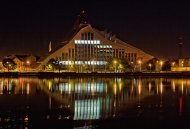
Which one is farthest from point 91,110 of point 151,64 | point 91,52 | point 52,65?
point 151,64

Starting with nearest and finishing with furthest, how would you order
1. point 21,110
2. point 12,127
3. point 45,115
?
point 12,127 → point 45,115 → point 21,110

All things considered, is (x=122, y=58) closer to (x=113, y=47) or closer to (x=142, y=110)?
(x=113, y=47)

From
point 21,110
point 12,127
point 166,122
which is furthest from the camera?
point 21,110

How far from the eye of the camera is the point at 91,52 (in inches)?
3302

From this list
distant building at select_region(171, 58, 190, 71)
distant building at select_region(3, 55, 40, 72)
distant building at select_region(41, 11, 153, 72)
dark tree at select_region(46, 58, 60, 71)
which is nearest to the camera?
dark tree at select_region(46, 58, 60, 71)

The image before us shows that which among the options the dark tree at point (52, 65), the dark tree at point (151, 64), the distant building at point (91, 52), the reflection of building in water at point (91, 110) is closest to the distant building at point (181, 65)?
the dark tree at point (151, 64)

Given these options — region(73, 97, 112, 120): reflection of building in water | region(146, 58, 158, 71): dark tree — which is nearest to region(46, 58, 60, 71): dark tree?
region(146, 58, 158, 71): dark tree

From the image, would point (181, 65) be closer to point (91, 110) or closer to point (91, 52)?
point (91, 52)

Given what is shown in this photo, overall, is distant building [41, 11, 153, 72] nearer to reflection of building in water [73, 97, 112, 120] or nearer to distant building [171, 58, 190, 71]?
distant building [171, 58, 190, 71]

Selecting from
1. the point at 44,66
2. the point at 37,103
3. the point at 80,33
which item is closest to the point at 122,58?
the point at 80,33

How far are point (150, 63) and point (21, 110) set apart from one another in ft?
228

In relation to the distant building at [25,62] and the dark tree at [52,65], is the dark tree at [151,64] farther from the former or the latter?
the distant building at [25,62]

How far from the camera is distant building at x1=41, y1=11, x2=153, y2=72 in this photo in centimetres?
8256

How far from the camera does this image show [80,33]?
83.2 meters
